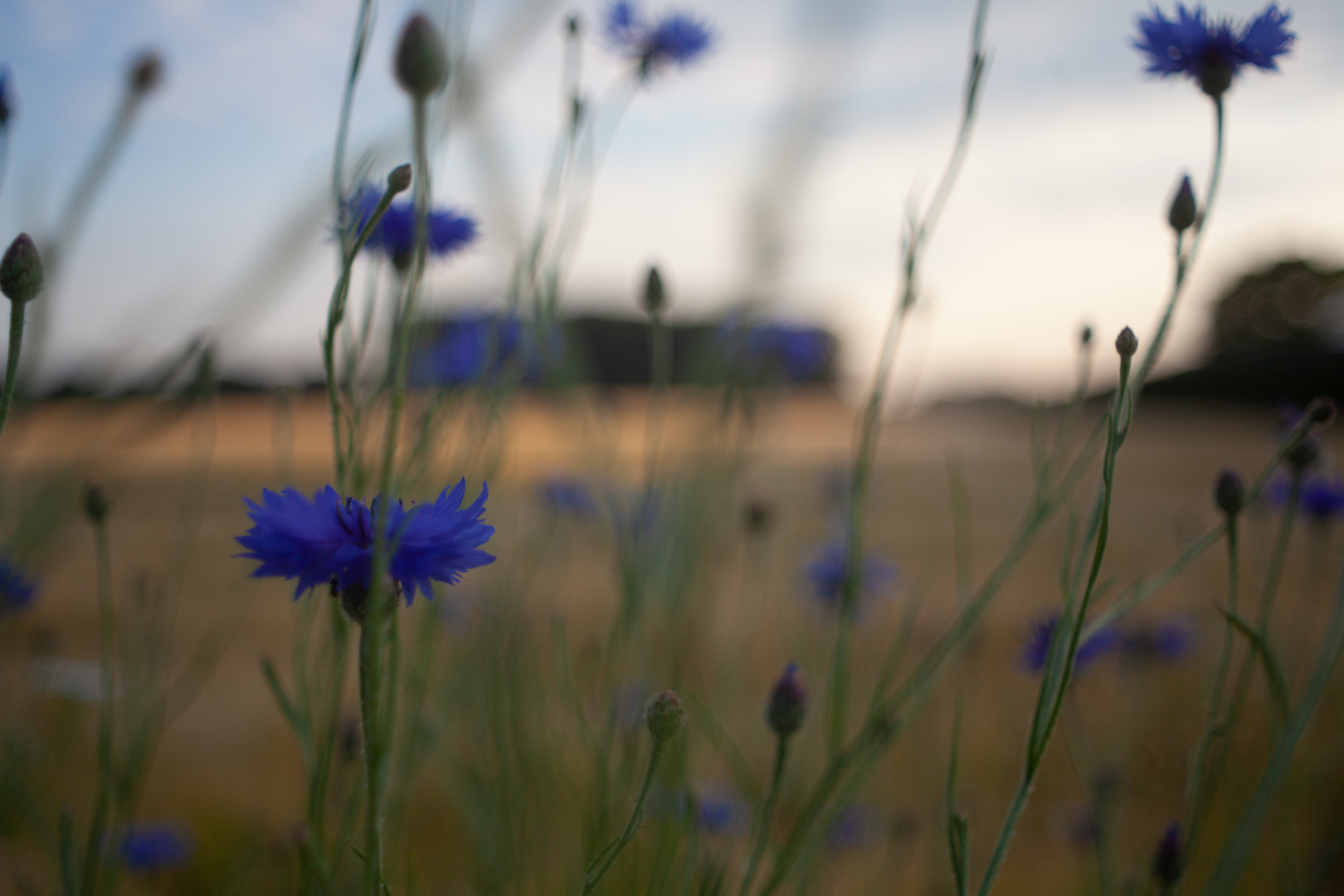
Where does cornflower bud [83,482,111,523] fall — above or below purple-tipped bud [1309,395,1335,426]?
below

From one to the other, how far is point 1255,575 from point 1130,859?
893 millimetres

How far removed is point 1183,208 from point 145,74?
1.65 feet

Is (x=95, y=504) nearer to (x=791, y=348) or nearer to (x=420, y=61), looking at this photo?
(x=420, y=61)

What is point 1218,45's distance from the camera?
40 cm

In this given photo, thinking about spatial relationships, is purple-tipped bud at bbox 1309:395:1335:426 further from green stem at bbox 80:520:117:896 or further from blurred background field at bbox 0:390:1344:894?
green stem at bbox 80:520:117:896

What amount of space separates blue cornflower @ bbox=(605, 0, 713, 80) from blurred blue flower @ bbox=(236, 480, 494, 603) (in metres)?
0.46

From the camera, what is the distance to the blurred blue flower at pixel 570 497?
111cm

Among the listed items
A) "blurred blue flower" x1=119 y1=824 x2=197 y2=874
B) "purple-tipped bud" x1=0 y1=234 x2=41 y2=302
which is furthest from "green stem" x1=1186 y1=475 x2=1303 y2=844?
"blurred blue flower" x1=119 y1=824 x2=197 y2=874

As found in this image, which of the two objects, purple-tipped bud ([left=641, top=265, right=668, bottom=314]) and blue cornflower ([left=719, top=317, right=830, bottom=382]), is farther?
blue cornflower ([left=719, top=317, right=830, bottom=382])

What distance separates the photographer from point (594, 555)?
1.64 meters

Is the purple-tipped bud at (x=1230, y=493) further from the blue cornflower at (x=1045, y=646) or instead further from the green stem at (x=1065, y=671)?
the blue cornflower at (x=1045, y=646)

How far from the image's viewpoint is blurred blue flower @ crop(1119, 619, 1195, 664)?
0.76 m

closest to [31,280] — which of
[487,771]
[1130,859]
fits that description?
[487,771]

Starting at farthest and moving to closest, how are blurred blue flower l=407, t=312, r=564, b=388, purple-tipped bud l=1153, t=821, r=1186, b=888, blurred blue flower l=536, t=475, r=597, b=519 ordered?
blurred blue flower l=536, t=475, r=597, b=519 → blurred blue flower l=407, t=312, r=564, b=388 → purple-tipped bud l=1153, t=821, r=1186, b=888
